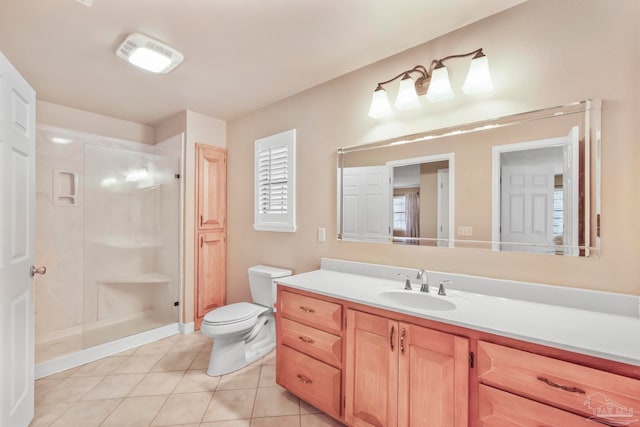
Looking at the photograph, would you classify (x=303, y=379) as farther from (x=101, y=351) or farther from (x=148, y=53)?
(x=148, y=53)

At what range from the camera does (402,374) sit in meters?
1.31

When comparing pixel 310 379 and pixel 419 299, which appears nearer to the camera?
pixel 419 299

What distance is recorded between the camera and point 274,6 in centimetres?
148

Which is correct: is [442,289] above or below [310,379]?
above

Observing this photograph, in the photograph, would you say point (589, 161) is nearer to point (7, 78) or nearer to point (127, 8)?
point (127, 8)

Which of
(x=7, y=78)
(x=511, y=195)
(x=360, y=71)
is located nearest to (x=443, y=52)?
(x=360, y=71)

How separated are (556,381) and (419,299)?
2.23 feet

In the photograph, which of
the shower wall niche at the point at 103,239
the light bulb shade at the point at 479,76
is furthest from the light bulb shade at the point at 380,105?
the shower wall niche at the point at 103,239

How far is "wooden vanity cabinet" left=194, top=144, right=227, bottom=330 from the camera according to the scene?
2.98 m

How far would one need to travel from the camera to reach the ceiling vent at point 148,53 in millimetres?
1715

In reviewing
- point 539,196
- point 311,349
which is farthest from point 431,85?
point 311,349

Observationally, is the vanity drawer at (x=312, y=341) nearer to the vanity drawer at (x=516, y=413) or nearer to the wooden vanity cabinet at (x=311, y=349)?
the wooden vanity cabinet at (x=311, y=349)

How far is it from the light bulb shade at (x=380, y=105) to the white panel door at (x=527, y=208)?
811 millimetres

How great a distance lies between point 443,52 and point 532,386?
1767mm
